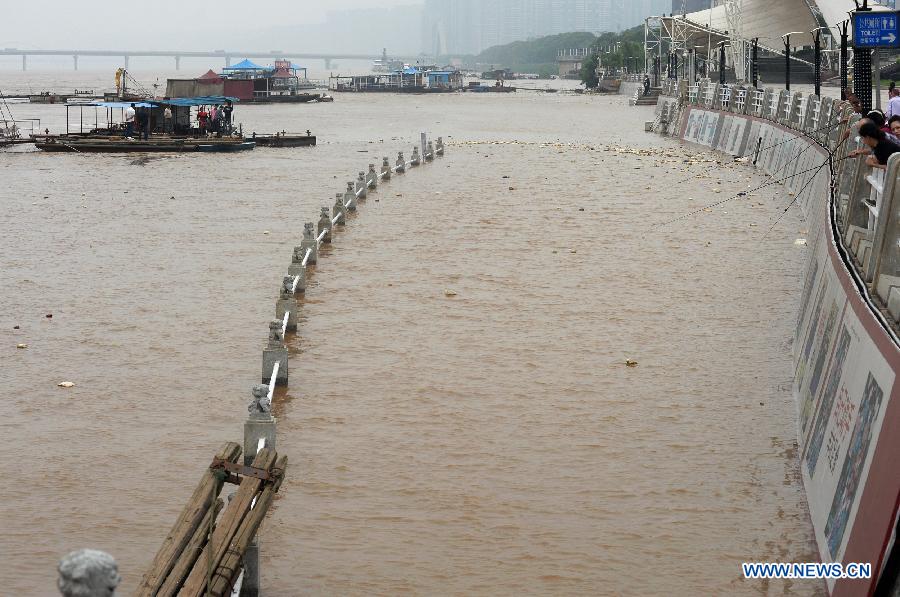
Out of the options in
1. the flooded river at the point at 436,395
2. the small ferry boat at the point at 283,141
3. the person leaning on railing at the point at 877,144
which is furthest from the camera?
the small ferry boat at the point at 283,141

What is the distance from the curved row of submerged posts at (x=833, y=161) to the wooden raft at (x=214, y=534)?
14.5ft

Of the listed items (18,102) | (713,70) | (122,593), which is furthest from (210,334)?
(18,102)

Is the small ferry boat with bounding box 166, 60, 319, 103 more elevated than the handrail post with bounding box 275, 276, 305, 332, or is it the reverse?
the small ferry boat with bounding box 166, 60, 319, 103

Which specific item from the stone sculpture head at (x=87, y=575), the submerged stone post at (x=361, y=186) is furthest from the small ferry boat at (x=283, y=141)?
the stone sculpture head at (x=87, y=575)

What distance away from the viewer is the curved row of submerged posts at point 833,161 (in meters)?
8.92

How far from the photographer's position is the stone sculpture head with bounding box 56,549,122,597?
11.0 ft

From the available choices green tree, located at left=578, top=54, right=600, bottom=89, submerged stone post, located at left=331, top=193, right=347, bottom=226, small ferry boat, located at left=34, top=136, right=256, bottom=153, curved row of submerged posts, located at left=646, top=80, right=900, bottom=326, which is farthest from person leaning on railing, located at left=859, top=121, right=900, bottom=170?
green tree, located at left=578, top=54, right=600, bottom=89

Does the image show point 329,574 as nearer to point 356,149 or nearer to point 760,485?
point 760,485

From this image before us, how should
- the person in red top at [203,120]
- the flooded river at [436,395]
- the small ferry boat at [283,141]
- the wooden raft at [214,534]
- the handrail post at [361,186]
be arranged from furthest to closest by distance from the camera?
the small ferry boat at [283,141]
the person in red top at [203,120]
the handrail post at [361,186]
the flooded river at [436,395]
the wooden raft at [214,534]

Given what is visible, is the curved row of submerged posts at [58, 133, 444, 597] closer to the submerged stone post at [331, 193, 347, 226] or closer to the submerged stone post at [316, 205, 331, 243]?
the submerged stone post at [316, 205, 331, 243]

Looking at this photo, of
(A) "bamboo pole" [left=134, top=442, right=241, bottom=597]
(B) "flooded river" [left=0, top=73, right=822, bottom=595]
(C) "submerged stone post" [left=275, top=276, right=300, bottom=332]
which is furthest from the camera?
(C) "submerged stone post" [left=275, top=276, right=300, bottom=332]

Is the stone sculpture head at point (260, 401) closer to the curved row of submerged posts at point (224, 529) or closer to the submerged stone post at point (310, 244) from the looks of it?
the curved row of submerged posts at point (224, 529)

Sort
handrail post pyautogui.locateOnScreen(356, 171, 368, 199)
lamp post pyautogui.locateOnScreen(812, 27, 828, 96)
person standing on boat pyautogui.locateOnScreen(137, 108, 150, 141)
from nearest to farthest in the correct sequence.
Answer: handrail post pyautogui.locateOnScreen(356, 171, 368, 199), lamp post pyautogui.locateOnScreen(812, 27, 828, 96), person standing on boat pyautogui.locateOnScreen(137, 108, 150, 141)

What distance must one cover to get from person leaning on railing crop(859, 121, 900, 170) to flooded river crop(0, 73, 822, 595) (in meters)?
2.80
